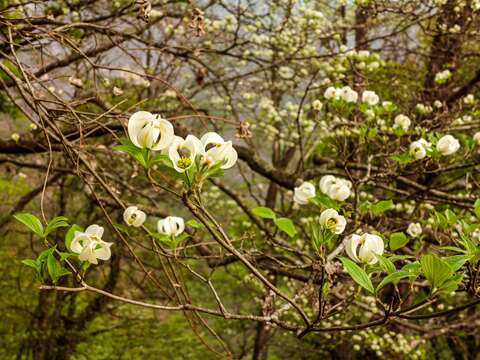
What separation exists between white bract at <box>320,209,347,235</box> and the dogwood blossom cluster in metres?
0.30

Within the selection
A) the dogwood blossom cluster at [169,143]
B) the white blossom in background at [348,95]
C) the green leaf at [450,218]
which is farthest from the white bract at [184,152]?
the white blossom in background at [348,95]

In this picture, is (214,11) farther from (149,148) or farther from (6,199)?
(149,148)

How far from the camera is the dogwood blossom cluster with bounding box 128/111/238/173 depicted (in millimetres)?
994

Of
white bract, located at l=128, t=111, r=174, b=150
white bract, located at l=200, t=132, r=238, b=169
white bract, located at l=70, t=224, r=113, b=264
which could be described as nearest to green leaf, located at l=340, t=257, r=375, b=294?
white bract, located at l=200, t=132, r=238, b=169

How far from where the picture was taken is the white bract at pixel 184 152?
99 centimetres

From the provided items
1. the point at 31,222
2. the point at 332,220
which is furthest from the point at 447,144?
the point at 31,222

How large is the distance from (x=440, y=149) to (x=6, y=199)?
288 inches

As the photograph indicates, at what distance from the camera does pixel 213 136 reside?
106 cm

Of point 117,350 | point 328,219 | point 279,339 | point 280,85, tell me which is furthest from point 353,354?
point 328,219

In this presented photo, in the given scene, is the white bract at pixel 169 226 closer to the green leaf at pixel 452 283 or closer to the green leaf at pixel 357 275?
the green leaf at pixel 357 275

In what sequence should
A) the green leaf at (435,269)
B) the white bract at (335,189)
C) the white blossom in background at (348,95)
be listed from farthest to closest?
the white blossom in background at (348,95)
the white bract at (335,189)
the green leaf at (435,269)

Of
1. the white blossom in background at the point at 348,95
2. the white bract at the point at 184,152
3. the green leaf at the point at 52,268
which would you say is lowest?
the green leaf at the point at 52,268

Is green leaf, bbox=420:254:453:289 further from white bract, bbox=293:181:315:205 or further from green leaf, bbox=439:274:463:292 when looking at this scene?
white bract, bbox=293:181:315:205

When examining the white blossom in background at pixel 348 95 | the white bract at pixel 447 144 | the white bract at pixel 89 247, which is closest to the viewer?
the white bract at pixel 89 247
